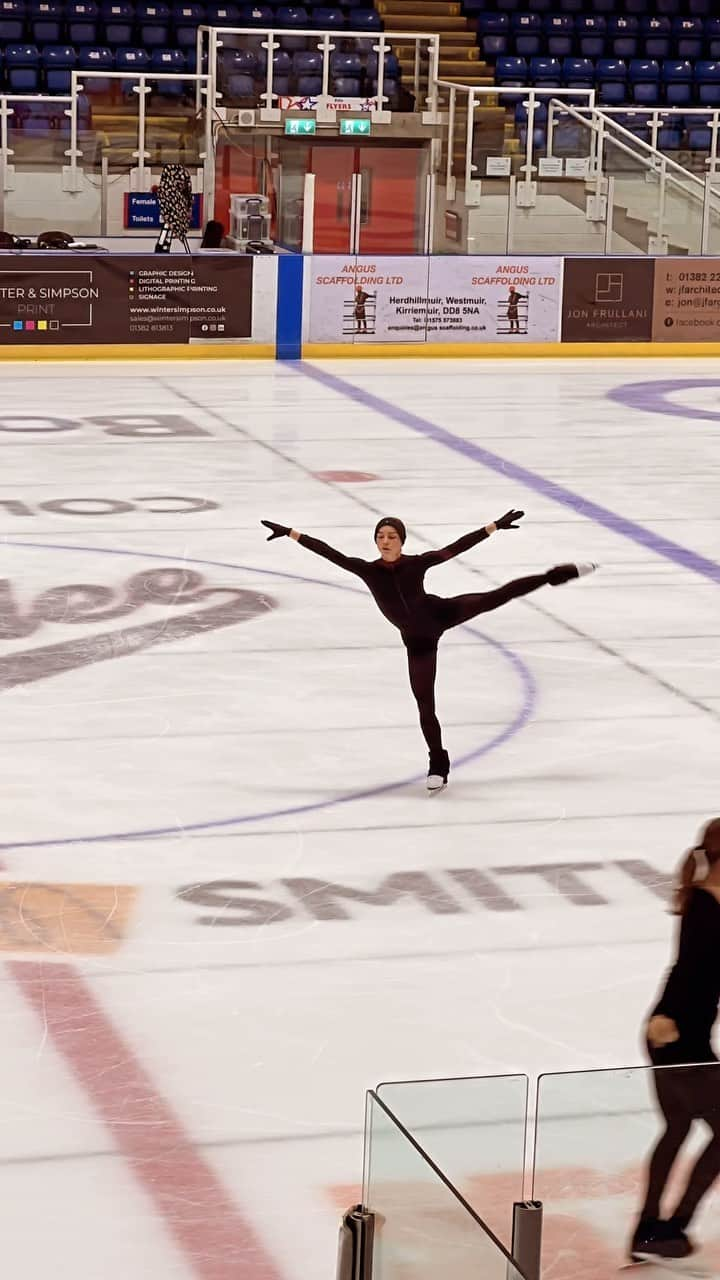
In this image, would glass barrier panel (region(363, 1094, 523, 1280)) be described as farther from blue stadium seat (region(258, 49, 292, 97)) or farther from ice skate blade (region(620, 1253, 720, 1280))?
blue stadium seat (region(258, 49, 292, 97))

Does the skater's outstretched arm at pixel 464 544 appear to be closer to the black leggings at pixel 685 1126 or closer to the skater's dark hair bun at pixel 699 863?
the skater's dark hair bun at pixel 699 863

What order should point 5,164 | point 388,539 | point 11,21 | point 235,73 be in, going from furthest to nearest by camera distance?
1. point 11,21
2. point 235,73
3. point 5,164
4. point 388,539

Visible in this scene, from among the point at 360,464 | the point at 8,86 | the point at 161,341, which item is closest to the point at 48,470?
the point at 360,464

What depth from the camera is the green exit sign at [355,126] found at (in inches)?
947

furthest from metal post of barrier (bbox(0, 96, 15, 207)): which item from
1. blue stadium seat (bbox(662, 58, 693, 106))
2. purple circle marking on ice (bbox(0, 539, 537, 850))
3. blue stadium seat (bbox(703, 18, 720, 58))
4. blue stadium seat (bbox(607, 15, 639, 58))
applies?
blue stadium seat (bbox(703, 18, 720, 58))

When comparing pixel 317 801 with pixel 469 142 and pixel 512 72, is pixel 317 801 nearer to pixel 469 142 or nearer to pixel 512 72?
pixel 469 142

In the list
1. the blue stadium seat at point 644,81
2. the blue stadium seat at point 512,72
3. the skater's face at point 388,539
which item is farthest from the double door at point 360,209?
the skater's face at point 388,539

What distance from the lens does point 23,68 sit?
2533cm

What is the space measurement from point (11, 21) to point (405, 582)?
20.2 meters

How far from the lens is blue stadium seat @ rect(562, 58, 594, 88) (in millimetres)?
27859

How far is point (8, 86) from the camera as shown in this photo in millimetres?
25125

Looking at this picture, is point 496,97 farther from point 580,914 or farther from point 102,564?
point 580,914

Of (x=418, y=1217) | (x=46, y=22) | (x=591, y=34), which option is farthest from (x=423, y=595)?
(x=591, y=34)

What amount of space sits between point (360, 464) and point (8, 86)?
36.4 feet
